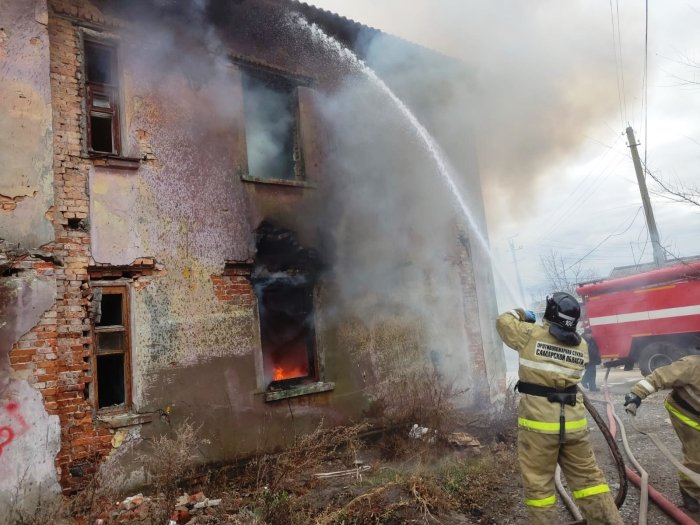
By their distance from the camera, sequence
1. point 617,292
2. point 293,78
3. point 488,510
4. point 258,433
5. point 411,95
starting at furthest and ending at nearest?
point 617,292 < point 411,95 < point 293,78 < point 258,433 < point 488,510

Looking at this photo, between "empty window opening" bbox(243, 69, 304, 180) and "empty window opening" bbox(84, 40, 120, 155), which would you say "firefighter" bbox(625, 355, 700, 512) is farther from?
"empty window opening" bbox(84, 40, 120, 155)

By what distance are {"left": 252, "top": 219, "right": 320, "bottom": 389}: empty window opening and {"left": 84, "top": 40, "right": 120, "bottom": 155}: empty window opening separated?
7.40 ft

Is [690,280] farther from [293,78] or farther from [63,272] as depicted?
[63,272]

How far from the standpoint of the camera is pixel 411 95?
8953mm

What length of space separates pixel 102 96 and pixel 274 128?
8.71 ft

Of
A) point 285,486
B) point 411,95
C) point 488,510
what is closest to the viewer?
point 488,510

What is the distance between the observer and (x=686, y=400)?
4062 mm

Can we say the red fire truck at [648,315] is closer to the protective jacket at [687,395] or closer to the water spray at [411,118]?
the water spray at [411,118]

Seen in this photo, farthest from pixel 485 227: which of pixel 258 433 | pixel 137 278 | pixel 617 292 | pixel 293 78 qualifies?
pixel 137 278

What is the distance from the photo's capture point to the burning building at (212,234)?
195 inches

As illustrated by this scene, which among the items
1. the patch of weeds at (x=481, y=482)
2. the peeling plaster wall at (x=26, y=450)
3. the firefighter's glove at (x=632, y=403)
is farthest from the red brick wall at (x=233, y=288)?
the firefighter's glove at (x=632, y=403)

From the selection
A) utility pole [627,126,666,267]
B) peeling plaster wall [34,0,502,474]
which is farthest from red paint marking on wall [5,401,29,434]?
utility pole [627,126,666,267]

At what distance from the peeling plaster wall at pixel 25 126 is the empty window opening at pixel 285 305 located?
8.57 ft

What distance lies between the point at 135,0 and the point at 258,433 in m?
5.93
